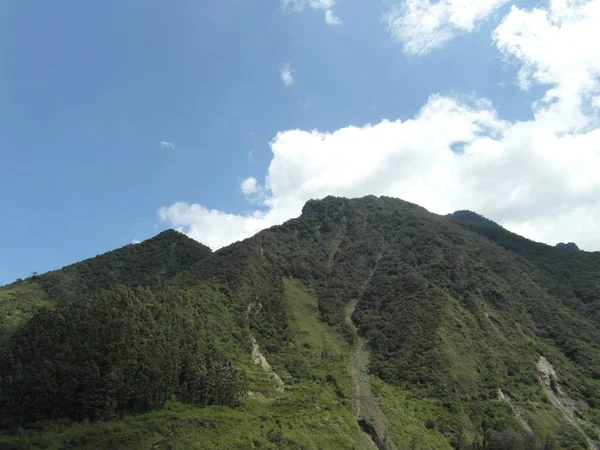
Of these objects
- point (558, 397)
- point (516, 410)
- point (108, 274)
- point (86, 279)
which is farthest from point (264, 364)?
point (86, 279)

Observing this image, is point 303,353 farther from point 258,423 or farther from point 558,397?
point 558,397

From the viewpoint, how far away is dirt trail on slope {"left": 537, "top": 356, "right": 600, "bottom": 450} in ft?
365

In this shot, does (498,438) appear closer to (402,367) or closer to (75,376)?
(402,367)

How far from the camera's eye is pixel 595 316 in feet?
559

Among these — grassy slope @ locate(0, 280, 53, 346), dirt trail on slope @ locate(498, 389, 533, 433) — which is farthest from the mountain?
grassy slope @ locate(0, 280, 53, 346)

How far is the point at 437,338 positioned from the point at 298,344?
41.0 m

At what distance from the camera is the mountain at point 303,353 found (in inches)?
2724

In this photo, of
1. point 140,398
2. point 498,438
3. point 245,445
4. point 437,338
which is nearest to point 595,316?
point 437,338

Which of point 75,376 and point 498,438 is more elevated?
point 75,376

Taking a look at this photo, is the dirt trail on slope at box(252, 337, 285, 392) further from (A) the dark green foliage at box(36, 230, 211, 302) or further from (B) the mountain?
(A) the dark green foliage at box(36, 230, 211, 302)

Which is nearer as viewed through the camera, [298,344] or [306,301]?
[298,344]

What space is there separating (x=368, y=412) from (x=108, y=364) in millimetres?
57182

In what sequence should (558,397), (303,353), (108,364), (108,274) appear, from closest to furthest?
(108,364)
(558,397)
(303,353)
(108,274)

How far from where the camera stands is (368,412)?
325ft
